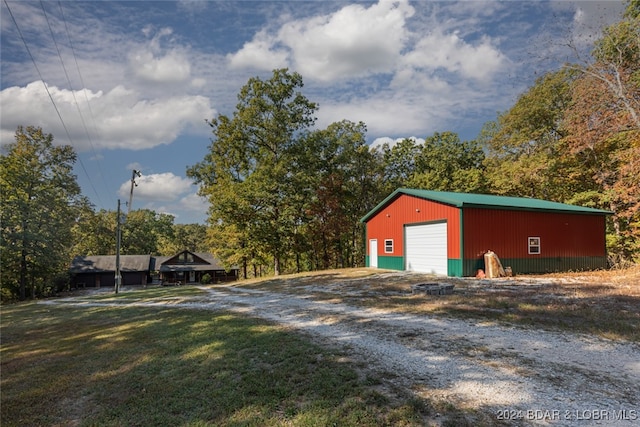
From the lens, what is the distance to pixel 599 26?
17531mm

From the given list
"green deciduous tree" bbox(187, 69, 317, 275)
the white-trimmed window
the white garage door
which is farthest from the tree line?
the white garage door

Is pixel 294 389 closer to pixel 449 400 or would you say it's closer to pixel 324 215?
pixel 449 400

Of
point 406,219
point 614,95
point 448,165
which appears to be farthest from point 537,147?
point 406,219

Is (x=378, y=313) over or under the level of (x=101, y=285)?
over

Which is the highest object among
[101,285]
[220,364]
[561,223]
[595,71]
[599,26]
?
[599,26]

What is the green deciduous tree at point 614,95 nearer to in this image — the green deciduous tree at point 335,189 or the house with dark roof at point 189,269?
the green deciduous tree at point 335,189

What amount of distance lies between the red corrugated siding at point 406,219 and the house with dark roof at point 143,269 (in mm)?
27230

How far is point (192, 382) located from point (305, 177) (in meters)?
24.1

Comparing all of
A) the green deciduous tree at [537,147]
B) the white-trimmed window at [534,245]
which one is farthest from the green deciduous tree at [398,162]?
the white-trimmed window at [534,245]

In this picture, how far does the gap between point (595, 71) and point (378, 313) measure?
19.3m

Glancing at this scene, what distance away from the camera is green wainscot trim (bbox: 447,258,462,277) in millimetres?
15935

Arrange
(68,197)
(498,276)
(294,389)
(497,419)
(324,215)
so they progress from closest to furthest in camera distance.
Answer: (497,419) < (294,389) < (498,276) < (324,215) < (68,197)

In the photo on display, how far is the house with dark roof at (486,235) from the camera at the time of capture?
1619 cm

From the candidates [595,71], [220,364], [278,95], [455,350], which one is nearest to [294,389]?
[220,364]
